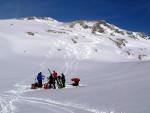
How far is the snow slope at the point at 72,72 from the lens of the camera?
13.1m

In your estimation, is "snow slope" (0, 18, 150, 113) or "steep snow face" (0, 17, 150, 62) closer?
"snow slope" (0, 18, 150, 113)

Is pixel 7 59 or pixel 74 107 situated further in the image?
pixel 7 59

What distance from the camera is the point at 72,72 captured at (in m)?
35.6

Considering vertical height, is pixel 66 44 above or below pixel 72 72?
above

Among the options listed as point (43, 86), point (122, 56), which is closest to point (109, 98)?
point (43, 86)

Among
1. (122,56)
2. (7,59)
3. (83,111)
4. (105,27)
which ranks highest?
(105,27)

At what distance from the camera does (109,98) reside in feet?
46.2

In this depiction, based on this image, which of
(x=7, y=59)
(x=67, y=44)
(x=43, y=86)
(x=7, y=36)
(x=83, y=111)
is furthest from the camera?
(x=67, y=44)

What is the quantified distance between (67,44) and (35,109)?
51.5 metres

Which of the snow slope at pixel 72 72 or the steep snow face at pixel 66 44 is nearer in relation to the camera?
the snow slope at pixel 72 72

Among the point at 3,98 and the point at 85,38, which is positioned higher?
the point at 85,38

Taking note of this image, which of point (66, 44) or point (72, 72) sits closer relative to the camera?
point (72, 72)

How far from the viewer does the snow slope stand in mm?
13094

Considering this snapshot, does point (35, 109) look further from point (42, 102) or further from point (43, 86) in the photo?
point (43, 86)
